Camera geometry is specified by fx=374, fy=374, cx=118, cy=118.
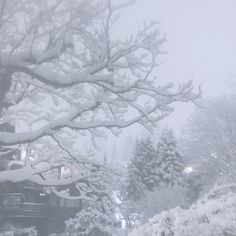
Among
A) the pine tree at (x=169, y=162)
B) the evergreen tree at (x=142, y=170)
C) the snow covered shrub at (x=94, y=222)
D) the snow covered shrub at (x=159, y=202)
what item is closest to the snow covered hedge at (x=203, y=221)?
the snow covered shrub at (x=94, y=222)

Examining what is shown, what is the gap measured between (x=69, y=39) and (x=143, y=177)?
2349 centimetres

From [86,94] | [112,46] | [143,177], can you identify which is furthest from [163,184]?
[112,46]

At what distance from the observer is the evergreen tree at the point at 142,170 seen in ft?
100

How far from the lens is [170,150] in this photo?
107ft

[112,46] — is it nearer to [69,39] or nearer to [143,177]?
[69,39]

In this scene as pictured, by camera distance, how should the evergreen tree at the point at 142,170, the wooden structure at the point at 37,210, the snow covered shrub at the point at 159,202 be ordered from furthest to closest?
1. the evergreen tree at the point at 142,170
2. the wooden structure at the point at 37,210
3. the snow covered shrub at the point at 159,202

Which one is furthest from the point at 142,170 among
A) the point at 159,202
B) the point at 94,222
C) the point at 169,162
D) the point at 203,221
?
the point at 203,221

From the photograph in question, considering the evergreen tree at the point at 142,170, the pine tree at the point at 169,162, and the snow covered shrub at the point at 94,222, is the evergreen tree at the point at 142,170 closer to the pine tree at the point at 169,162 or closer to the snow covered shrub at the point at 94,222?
the pine tree at the point at 169,162

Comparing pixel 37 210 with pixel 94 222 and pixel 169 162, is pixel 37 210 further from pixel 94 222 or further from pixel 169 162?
pixel 169 162

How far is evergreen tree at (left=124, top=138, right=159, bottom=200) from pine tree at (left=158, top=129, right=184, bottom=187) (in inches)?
24.6

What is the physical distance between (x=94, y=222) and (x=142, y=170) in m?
8.53

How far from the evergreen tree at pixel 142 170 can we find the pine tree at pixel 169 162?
24.6 inches

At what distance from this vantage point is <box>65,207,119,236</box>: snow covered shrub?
80.7 ft

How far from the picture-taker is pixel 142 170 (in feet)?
105
